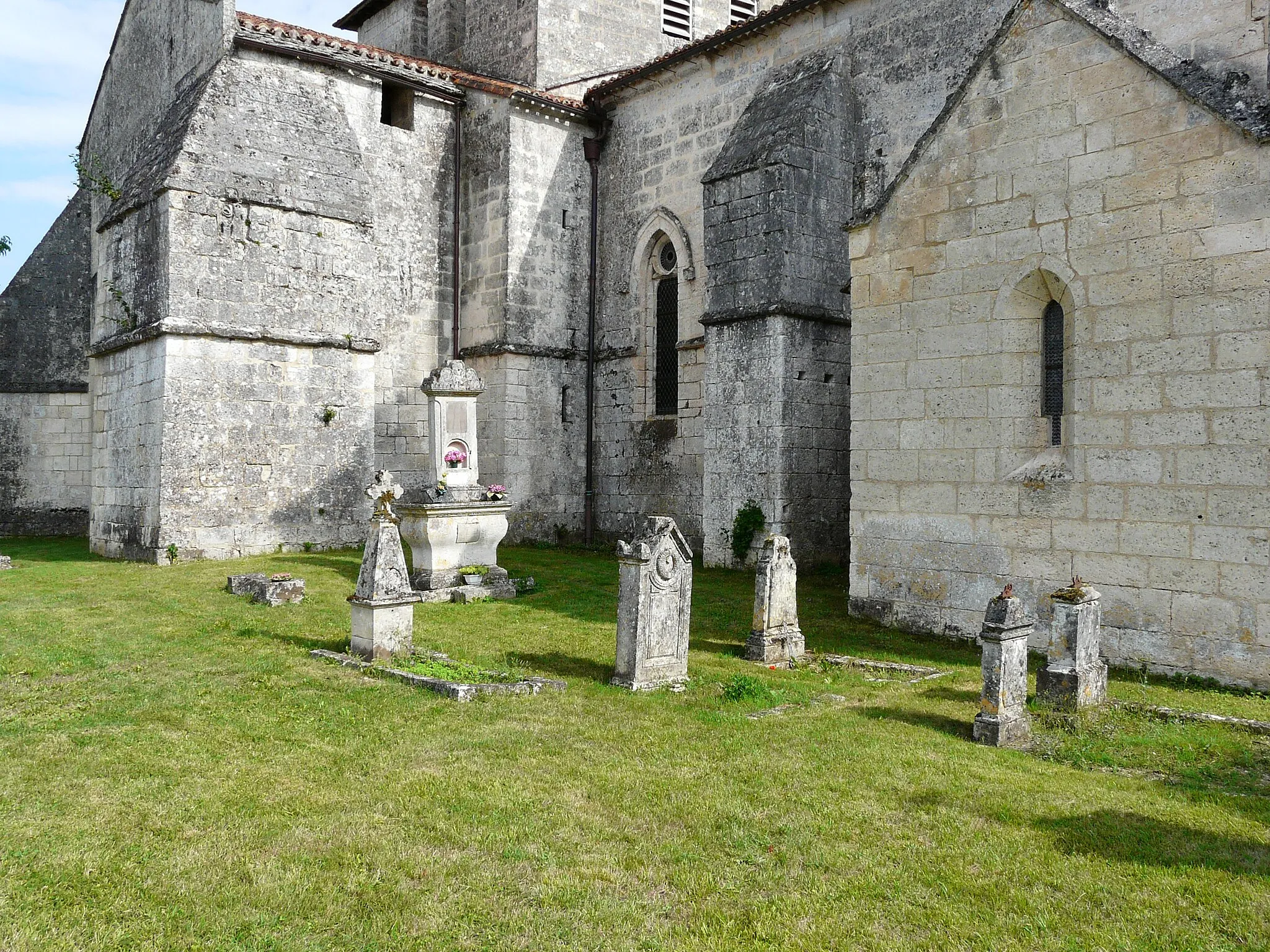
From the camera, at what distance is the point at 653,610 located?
7.73 meters

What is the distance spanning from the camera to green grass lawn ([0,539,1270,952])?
3.84 meters

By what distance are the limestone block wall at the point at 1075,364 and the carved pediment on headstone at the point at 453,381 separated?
17.4ft

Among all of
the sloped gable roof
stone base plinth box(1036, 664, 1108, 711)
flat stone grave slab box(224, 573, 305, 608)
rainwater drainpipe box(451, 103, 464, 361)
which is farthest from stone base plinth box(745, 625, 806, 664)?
rainwater drainpipe box(451, 103, 464, 361)

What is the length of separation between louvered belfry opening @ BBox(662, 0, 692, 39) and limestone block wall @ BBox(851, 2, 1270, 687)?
42.8ft

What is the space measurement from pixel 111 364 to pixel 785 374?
11099 mm

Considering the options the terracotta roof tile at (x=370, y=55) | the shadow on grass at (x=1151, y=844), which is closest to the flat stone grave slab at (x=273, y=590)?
the shadow on grass at (x=1151, y=844)

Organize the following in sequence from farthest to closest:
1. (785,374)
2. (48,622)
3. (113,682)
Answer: (785,374), (48,622), (113,682)

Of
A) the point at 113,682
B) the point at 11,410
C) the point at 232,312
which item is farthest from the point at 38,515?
the point at 113,682

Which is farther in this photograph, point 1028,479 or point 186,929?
point 1028,479

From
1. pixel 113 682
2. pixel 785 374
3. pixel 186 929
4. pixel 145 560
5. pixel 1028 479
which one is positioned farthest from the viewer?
pixel 145 560

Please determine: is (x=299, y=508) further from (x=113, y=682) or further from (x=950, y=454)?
(x=950, y=454)

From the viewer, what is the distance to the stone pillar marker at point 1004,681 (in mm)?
6312

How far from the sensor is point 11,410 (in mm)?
20297

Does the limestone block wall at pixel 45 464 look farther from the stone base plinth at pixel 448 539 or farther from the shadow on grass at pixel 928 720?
the shadow on grass at pixel 928 720
